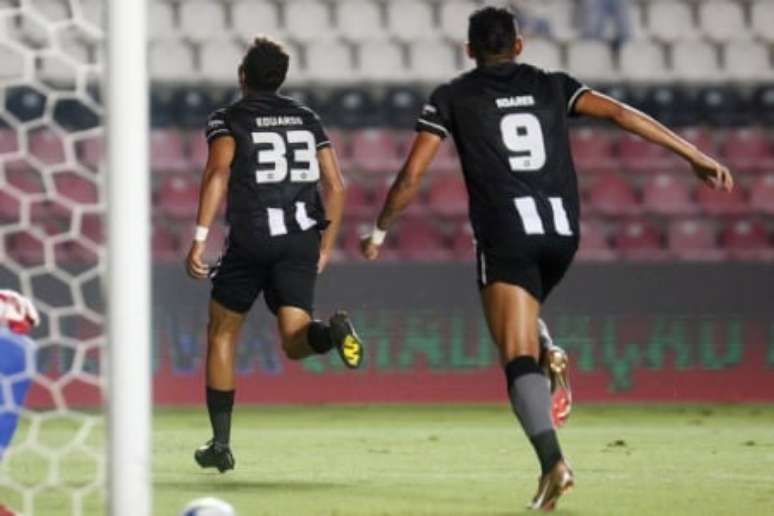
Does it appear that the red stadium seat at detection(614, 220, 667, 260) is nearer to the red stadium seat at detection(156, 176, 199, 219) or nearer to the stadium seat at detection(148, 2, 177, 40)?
the red stadium seat at detection(156, 176, 199, 219)

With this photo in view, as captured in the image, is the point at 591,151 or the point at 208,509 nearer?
the point at 208,509

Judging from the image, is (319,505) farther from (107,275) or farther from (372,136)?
(372,136)

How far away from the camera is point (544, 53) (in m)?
16.2

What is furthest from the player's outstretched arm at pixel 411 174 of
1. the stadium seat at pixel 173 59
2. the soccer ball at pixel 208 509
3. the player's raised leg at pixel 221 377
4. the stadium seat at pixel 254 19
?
the stadium seat at pixel 254 19

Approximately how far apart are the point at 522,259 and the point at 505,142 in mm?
387

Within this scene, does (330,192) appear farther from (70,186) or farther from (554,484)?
(70,186)

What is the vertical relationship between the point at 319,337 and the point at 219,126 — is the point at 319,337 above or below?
below

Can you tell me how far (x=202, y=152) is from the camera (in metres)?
15.1

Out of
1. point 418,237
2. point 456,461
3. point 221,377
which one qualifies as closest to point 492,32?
point 221,377

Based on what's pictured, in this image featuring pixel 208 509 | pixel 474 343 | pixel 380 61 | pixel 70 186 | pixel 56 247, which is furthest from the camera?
pixel 380 61

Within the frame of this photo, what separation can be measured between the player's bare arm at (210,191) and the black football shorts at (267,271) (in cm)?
23

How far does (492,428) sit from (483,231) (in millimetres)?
4358

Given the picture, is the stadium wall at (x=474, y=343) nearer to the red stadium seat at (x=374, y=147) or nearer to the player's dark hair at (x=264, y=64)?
the red stadium seat at (x=374, y=147)

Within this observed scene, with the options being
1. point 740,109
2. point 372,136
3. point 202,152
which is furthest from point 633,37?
point 202,152
